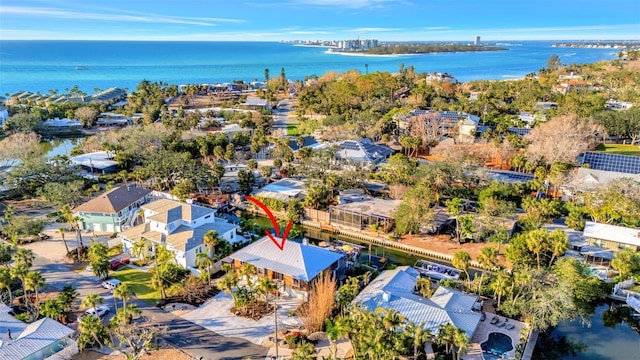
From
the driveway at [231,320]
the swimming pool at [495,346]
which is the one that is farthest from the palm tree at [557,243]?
the driveway at [231,320]

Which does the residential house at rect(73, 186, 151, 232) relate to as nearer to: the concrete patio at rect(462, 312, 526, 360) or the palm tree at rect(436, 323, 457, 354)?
the palm tree at rect(436, 323, 457, 354)

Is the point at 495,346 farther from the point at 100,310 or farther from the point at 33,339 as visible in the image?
the point at 33,339

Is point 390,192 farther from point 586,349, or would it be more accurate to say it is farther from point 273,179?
point 586,349

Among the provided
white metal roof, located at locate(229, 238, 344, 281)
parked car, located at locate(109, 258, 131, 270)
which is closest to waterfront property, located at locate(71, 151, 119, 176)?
parked car, located at locate(109, 258, 131, 270)

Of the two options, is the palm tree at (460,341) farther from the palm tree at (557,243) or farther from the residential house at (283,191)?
the residential house at (283,191)

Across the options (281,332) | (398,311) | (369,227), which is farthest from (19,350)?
(369,227)

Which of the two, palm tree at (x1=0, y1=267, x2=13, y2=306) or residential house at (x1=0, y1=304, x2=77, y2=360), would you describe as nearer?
residential house at (x1=0, y1=304, x2=77, y2=360)
